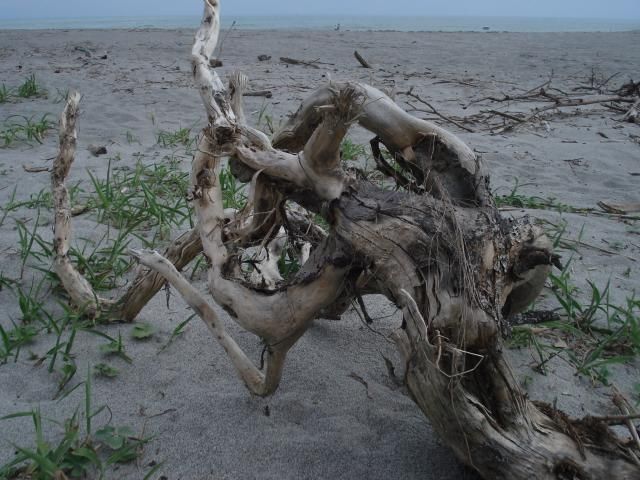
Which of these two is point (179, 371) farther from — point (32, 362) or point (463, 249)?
point (463, 249)

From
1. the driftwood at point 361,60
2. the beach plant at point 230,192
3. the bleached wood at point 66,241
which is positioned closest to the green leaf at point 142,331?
the bleached wood at point 66,241

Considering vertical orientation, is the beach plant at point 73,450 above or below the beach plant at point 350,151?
below

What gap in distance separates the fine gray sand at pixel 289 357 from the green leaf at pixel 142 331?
0.04m

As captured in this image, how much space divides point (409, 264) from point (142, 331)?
135 centimetres

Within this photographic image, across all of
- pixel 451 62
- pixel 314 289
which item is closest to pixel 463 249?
pixel 314 289

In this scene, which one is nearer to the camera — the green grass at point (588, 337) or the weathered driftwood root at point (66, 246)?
the green grass at point (588, 337)

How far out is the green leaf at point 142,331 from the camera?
2.35 meters

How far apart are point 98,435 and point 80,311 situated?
814 millimetres

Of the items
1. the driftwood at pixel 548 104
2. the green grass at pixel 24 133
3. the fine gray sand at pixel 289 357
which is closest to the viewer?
the fine gray sand at pixel 289 357

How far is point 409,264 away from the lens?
5.19 feet

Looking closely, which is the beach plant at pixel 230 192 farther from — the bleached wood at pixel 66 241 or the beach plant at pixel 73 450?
the beach plant at pixel 73 450

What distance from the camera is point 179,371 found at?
214 cm

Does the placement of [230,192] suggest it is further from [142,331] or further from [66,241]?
[142,331]

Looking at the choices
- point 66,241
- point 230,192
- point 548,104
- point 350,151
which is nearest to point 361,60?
point 548,104
